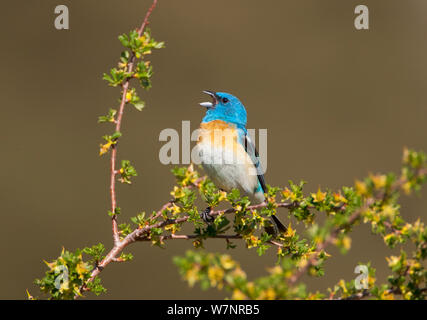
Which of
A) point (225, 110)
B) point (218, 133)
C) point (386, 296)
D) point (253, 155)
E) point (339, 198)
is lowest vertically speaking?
point (386, 296)

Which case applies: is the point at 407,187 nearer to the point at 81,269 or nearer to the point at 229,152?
the point at 81,269

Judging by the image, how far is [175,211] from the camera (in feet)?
6.04

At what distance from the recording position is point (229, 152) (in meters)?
2.95

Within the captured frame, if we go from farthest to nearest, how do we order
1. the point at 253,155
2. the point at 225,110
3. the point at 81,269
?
the point at 225,110 → the point at 253,155 → the point at 81,269

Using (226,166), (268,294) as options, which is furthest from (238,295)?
(226,166)

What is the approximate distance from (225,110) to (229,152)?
453 millimetres

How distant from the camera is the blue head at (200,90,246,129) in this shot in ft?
10.7

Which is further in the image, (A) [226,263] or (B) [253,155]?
(B) [253,155]

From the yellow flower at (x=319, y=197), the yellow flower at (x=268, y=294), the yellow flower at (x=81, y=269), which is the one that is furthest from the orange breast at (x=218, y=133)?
the yellow flower at (x=268, y=294)

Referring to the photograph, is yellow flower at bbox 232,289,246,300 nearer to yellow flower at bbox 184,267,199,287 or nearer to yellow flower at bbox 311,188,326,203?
yellow flower at bbox 184,267,199,287

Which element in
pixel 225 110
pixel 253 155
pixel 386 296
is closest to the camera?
pixel 386 296

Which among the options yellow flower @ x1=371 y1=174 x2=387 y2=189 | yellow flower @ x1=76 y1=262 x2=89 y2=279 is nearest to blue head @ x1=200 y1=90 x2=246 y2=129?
yellow flower @ x1=76 y1=262 x2=89 y2=279
